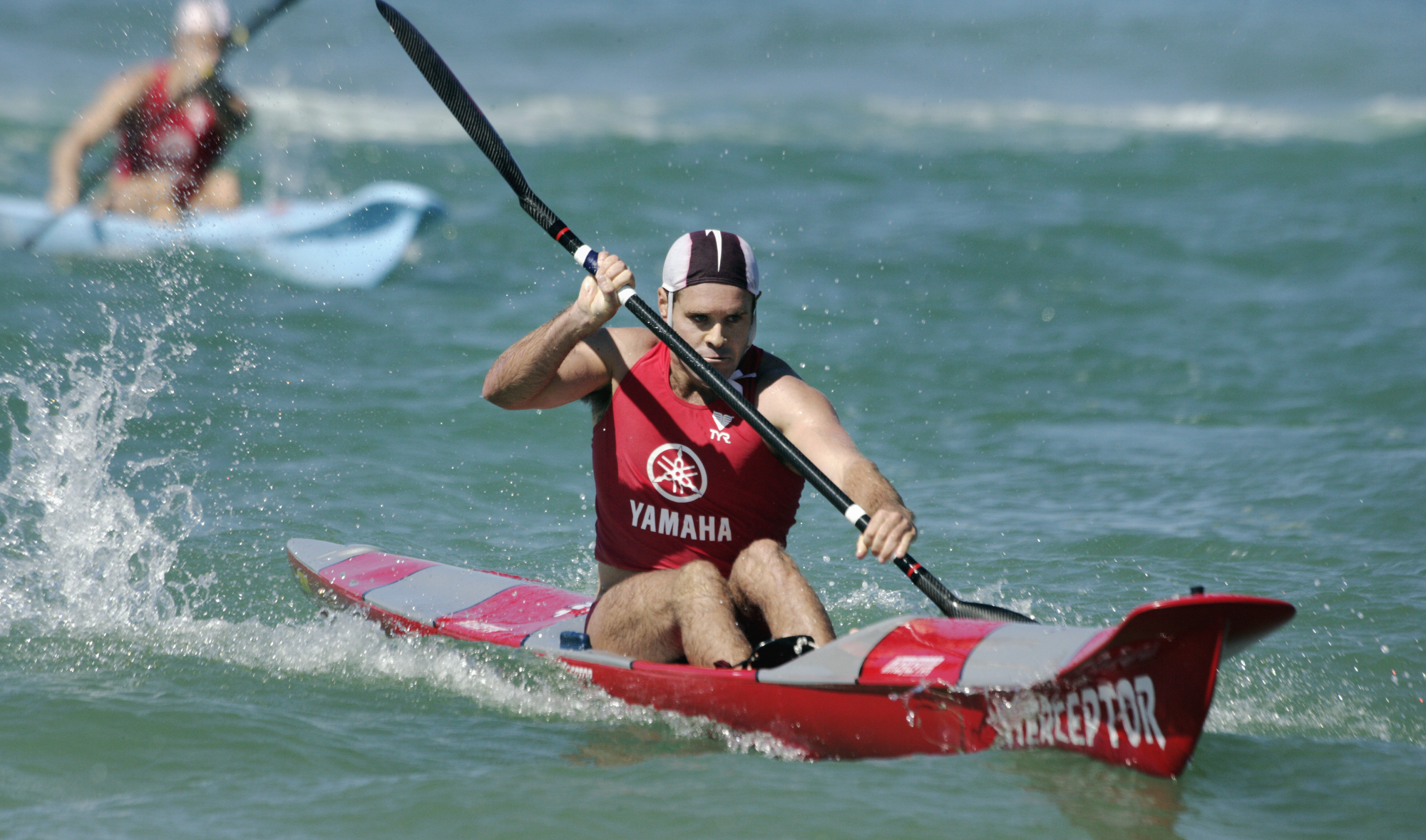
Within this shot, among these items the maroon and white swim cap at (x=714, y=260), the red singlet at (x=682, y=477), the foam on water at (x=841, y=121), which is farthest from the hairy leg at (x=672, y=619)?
the foam on water at (x=841, y=121)

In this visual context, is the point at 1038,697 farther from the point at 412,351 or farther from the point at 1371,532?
the point at 412,351

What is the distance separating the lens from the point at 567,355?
361 cm

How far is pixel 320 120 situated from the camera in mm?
15781

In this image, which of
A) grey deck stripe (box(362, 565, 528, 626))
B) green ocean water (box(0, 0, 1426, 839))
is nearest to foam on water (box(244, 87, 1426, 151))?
green ocean water (box(0, 0, 1426, 839))

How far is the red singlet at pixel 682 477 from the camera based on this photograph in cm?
360

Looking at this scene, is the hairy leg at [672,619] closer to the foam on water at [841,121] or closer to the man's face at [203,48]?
the man's face at [203,48]

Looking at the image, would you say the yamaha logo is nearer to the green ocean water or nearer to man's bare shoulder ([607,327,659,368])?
man's bare shoulder ([607,327,659,368])

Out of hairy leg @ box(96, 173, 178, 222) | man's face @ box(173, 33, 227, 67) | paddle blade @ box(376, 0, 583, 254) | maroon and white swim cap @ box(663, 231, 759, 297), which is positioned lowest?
maroon and white swim cap @ box(663, 231, 759, 297)

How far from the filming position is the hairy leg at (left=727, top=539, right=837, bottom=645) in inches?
130

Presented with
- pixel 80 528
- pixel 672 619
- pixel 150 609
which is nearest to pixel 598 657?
pixel 672 619

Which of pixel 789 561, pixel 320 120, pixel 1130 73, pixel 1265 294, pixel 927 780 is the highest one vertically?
pixel 1130 73

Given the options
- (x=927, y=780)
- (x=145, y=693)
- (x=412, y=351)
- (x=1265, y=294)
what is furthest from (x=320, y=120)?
(x=927, y=780)

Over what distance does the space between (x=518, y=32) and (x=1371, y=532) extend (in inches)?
695

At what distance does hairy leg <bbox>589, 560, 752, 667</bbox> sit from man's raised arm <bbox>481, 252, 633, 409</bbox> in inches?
23.1
